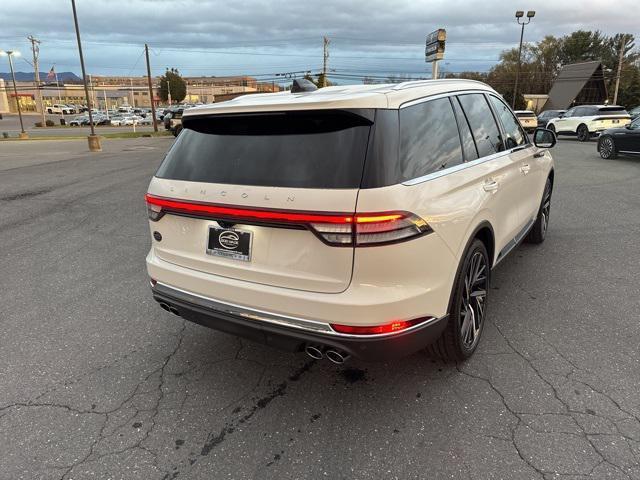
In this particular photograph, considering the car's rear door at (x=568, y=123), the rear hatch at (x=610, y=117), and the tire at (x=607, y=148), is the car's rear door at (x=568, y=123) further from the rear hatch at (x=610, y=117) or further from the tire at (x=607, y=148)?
the tire at (x=607, y=148)

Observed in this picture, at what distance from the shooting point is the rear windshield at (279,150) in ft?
7.82

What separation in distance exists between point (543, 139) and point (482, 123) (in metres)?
1.75

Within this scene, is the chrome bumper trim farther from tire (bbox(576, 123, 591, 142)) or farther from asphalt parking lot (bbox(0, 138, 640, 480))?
tire (bbox(576, 123, 591, 142))

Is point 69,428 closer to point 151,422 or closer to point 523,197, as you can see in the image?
point 151,422

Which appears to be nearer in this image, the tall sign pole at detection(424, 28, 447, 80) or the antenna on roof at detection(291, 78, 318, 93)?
the antenna on roof at detection(291, 78, 318, 93)

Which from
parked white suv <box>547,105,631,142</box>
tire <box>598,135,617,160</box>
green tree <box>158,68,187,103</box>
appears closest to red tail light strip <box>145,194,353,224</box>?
tire <box>598,135,617,160</box>

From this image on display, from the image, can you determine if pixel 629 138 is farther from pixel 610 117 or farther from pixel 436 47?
pixel 610 117

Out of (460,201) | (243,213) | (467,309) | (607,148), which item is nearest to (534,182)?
(467,309)

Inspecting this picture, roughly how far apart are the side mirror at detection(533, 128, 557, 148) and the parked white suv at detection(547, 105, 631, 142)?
19567 millimetres

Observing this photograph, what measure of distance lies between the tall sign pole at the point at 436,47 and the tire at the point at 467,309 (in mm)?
15430

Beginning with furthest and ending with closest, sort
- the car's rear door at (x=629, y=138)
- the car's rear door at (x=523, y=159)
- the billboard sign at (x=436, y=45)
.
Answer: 1. the billboard sign at (x=436, y=45)
2. the car's rear door at (x=629, y=138)
3. the car's rear door at (x=523, y=159)

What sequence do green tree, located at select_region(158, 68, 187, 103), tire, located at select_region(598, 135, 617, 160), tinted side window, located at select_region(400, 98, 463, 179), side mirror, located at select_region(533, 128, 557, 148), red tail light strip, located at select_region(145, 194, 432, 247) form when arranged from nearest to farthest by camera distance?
red tail light strip, located at select_region(145, 194, 432, 247) → tinted side window, located at select_region(400, 98, 463, 179) → side mirror, located at select_region(533, 128, 557, 148) → tire, located at select_region(598, 135, 617, 160) → green tree, located at select_region(158, 68, 187, 103)

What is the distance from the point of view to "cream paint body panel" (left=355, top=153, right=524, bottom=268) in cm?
231

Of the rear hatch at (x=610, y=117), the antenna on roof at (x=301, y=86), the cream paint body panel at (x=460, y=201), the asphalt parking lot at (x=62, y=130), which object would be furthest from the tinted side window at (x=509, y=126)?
the asphalt parking lot at (x=62, y=130)
